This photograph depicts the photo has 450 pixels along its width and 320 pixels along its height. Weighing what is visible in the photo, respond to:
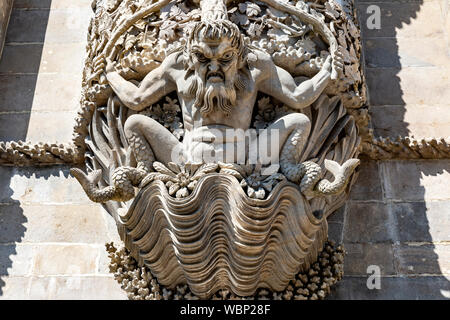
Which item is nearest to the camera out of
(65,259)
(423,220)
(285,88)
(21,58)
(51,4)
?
(285,88)

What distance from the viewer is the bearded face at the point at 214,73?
21.4 feet

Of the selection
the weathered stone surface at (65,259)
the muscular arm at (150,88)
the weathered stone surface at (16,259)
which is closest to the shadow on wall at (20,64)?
the weathered stone surface at (16,259)

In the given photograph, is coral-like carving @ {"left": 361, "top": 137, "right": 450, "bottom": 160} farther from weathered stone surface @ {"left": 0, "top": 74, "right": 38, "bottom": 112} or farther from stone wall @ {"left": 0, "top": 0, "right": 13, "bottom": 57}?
stone wall @ {"left": 0, "top": 0, "right": 13, "bottom": 57}

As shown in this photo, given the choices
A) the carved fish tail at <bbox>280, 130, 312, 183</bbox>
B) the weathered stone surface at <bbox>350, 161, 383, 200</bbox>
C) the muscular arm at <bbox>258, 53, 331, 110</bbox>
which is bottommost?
the carved fish tail at <bbox>280, 130, 312, 183</bbox>

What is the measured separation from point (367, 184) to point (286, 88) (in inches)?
50.0

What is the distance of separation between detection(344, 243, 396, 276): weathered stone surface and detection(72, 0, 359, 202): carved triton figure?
1.00 metres

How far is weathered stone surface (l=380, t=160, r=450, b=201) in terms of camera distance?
24.4 ft

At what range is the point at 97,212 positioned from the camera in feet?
24.4

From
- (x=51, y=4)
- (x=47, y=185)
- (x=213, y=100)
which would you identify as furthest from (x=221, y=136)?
(x=51, y=4)

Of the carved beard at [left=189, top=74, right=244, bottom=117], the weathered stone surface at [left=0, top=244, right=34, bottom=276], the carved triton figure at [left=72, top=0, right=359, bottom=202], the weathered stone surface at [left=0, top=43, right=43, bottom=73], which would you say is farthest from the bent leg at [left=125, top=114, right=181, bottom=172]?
the weathered stone surface at [left=0, top=43, right=43, bottom=73]

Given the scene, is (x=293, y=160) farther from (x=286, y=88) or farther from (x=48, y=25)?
(x=48, y=25)

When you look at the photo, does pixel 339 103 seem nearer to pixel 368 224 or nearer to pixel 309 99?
pixel 309 99

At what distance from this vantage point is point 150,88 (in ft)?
22.7
